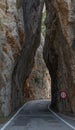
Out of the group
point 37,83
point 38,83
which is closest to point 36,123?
point 37,83

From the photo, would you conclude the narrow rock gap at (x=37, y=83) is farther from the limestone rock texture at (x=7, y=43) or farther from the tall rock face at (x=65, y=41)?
the limestone rock texture at (x=7, y=43)

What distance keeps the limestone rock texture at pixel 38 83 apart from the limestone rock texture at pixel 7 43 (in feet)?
112

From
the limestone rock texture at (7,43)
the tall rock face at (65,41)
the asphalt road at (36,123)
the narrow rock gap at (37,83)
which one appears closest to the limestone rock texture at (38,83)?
the narrow rock gap at (37,83)

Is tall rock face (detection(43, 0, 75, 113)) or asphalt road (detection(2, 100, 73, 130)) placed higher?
tall rock face (detection(43, 0, 75, 113))

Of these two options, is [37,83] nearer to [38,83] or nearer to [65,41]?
[38,83]

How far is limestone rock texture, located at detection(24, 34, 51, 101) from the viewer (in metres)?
73.1

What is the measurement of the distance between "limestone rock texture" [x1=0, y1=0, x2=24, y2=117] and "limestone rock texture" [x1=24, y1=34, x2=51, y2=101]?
34.2 metres

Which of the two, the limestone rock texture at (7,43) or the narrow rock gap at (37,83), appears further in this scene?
the narrow rock gap at (37,83)

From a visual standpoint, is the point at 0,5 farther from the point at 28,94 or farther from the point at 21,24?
the point at 28,94

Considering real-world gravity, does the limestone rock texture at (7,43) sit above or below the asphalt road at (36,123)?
above

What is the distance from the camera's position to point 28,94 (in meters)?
73.5

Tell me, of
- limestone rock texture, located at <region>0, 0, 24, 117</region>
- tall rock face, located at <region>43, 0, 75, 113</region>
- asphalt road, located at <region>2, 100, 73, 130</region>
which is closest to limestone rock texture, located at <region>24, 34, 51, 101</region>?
tall rock face, located at <region>43, 0, 75, 113</region>

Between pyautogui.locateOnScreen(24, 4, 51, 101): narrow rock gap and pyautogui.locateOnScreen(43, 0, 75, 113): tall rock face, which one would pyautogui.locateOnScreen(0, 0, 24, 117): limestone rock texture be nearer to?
pyautogui.locateOnScreen(43, 0, 75, 113): tall rock face

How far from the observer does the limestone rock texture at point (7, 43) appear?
3481cm
